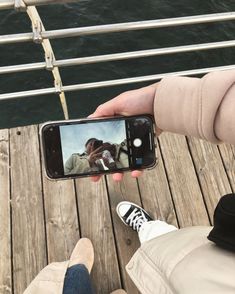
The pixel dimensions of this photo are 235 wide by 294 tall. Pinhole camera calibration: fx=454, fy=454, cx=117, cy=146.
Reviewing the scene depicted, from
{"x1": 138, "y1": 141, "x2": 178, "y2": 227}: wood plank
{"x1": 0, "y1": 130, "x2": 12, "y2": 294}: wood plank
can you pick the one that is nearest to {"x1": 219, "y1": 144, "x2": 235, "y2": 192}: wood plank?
{"x1": 138, "y1": 141, "x2": 178, "y2": 227}: wood plank

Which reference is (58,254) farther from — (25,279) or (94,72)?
(94,72)

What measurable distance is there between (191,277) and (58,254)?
3.07ft

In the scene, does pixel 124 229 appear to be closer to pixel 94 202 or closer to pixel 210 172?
pixel 94 202

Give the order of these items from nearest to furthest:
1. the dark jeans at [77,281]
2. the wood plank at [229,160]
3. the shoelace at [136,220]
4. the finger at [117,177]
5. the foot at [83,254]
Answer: the finger at [117,177]
the dark jeans at [77,281]
the foot at [83,254]
the shoelace at [136,220]
the wood plank at [229,160]

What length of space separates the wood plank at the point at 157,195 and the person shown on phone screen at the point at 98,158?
0.73 meters

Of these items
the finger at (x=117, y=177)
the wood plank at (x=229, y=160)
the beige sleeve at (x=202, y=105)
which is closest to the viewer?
the beige sleeve at (x=202, y=105)

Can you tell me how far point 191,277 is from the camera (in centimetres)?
101

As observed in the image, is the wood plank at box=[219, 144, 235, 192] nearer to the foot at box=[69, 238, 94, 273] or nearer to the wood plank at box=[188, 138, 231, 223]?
the wood plank at box=[188, 138, 231, 223]

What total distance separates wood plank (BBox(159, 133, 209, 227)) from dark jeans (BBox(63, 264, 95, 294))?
0.49 metres

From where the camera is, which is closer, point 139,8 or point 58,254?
point 58,254

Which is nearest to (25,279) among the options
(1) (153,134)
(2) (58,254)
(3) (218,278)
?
(2) (58,254)

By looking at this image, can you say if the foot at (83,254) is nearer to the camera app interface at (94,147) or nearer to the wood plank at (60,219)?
the wood plank at (60,219)

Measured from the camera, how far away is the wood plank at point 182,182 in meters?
1.95

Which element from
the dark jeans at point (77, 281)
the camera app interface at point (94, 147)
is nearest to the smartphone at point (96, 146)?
the camera app interface at point (94, 147)
